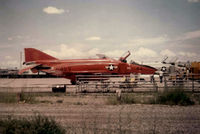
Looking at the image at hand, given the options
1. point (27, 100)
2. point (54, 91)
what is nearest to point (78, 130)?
point (27, 100)

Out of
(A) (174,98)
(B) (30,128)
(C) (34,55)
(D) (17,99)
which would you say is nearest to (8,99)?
(D) (17,99)

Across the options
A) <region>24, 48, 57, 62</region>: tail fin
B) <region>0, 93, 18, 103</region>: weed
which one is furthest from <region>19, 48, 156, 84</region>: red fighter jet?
<region>0, 93, 18, 103</region>: weed

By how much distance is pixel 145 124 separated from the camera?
7.53 meters

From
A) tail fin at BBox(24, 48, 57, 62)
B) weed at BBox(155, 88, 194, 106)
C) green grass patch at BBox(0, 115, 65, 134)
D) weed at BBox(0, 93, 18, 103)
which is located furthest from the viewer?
tail fin at BBox(24, 48, 57, 62)

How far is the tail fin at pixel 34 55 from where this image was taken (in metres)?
26.3

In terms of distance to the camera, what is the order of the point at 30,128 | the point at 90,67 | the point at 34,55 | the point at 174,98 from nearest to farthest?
1. the point at 30,128
2. the point at 174,98
3. the point at 90,67
4. the point at 34,55

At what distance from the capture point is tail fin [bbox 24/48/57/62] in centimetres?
2631

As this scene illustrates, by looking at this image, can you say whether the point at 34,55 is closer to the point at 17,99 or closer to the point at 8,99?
the point at 17,99

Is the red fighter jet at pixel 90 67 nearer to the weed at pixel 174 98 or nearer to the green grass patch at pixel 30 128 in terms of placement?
the weed at pixel 174 98

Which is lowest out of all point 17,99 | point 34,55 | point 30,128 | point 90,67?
point 17,99

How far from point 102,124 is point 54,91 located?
13045 millimetres

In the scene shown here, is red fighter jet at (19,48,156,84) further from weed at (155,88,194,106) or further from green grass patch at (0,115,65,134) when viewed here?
green grass patch at (0,115,65,134)

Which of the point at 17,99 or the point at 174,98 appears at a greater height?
the point at 174,98

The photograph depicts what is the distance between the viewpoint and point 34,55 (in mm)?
26672
